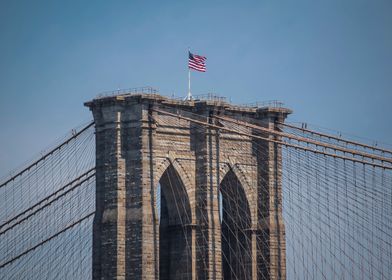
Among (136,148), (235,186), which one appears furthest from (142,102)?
(235,186)

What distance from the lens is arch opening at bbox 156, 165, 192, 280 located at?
126 m

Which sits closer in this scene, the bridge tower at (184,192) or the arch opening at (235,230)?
the bridge tower at (184,192)

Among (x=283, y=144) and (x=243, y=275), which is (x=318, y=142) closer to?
(x=283, y=144)

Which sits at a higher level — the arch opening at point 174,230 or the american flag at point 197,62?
the american flag at point 197,62

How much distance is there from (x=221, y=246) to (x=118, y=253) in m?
10.5

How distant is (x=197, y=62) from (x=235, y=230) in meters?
12.0

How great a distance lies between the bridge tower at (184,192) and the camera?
122 m

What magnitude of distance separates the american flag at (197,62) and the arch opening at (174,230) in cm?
708

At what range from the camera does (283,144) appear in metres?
121

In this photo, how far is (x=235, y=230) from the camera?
130m

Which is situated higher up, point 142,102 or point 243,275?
point 142,102

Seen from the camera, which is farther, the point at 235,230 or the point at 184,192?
the point at 235,230

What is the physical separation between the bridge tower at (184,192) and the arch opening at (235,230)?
69 millimetres

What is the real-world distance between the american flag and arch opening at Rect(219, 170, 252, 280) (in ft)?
24.6
